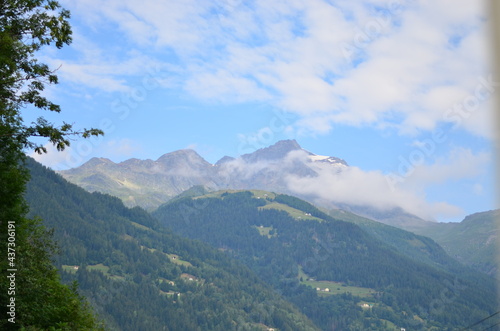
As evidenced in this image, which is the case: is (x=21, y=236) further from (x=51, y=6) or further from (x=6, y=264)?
(x=51, y=6)

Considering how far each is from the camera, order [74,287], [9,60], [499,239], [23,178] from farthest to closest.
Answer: [74,287] → [23,178] → [9,60] → [499,239]

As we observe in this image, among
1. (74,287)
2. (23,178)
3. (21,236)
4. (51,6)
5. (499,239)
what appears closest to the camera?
(499,239)

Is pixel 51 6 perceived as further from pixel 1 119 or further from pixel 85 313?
pixel 85 313

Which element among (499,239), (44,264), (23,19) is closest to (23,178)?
(23,19)

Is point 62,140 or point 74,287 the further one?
point 74,287

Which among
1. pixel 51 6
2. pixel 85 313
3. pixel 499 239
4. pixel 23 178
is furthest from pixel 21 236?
pixel 499 239

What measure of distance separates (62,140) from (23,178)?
7.08m

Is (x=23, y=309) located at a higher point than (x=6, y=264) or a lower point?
lower

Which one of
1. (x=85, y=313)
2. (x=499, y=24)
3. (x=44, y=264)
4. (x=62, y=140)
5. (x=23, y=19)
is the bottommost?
(x=85, y=313)

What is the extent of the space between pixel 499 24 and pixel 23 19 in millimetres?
23870

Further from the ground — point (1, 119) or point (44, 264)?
point (1, 119)

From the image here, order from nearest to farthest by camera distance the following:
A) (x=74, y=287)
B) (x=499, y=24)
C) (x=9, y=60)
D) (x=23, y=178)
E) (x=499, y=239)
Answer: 1. (x=499, y=24)
2. (x=499, y=239)
3. (x=9, y=60)
4. (x=23, y=178)
5. (x=74, y=287)

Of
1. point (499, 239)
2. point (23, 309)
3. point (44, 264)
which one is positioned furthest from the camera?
point (44, 264)

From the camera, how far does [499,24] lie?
8609 mm
